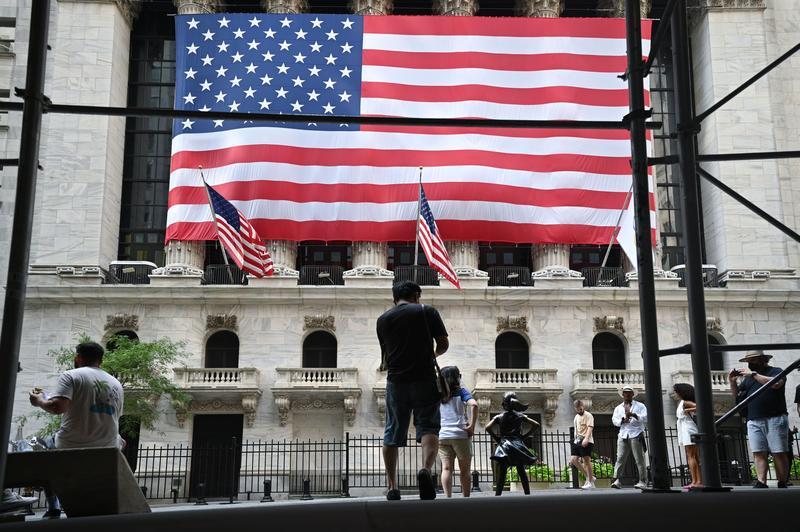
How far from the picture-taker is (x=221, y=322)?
36.0 m

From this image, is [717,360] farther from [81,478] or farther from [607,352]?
[81,478]

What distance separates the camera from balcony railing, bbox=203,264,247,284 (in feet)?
123

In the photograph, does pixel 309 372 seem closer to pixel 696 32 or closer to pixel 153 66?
pixel 153 66

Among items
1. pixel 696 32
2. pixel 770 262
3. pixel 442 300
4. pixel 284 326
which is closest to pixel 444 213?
pixel 442 300

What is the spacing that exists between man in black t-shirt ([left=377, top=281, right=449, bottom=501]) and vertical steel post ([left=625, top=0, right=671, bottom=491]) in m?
2.53

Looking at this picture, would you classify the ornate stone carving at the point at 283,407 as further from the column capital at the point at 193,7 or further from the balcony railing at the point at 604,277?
the column capital at the point at 193,7

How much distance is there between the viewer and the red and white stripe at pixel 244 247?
29922mm

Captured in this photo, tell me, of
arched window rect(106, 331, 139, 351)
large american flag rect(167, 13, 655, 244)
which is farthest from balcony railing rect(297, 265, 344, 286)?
arched window rect(106, 331, 139, 351)

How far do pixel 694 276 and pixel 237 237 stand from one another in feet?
85.7

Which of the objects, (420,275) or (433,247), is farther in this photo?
(420,275)

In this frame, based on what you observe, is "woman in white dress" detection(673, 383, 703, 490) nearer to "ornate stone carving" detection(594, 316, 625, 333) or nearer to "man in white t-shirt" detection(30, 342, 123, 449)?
"man in white t-shirt" detection(30, 342, 123, 449)

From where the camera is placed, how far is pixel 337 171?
115 feet

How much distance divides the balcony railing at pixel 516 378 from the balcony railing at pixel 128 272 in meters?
15.0

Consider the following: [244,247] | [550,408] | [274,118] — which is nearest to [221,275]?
[244,247]
